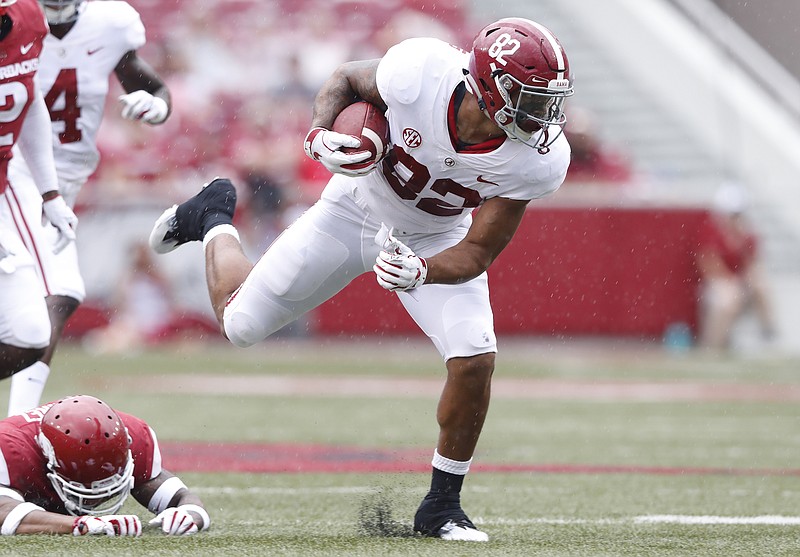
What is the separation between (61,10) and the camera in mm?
4895

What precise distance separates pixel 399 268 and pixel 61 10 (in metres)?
2.11

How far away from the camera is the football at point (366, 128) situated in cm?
379

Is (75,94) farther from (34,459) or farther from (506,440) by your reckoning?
(506,440)

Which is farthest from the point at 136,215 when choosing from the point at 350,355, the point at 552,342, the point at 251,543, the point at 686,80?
the point at 251,543

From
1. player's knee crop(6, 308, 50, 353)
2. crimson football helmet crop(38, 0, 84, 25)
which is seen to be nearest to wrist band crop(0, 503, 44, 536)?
player's knee crop(6, 308, 50, 353)

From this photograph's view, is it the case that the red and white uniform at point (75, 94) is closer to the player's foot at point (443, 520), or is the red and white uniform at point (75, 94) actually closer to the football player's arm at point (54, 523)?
the football player's arm at point (54, 523)

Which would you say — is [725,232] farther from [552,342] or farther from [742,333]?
[552,342]

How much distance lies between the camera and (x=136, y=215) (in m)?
11.0

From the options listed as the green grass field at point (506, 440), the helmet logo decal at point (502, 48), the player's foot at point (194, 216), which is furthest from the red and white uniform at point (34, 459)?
the helmet logo decal at point (502, 48)

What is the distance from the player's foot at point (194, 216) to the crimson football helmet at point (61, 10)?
909 millimetres

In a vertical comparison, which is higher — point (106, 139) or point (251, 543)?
point (251, 543)

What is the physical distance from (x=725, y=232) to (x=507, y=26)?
7.92 m

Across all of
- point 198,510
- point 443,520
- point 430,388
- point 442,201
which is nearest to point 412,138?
point 442,201

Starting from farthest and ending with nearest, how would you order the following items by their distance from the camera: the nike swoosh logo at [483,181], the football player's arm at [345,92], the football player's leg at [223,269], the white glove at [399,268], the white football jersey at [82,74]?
the white football jersey at [82,74] → the football player's leg at [223,269] → the football player's arm at [345,92] → the nike swoosh logo at [483,181] → the white glove at [399,268]
